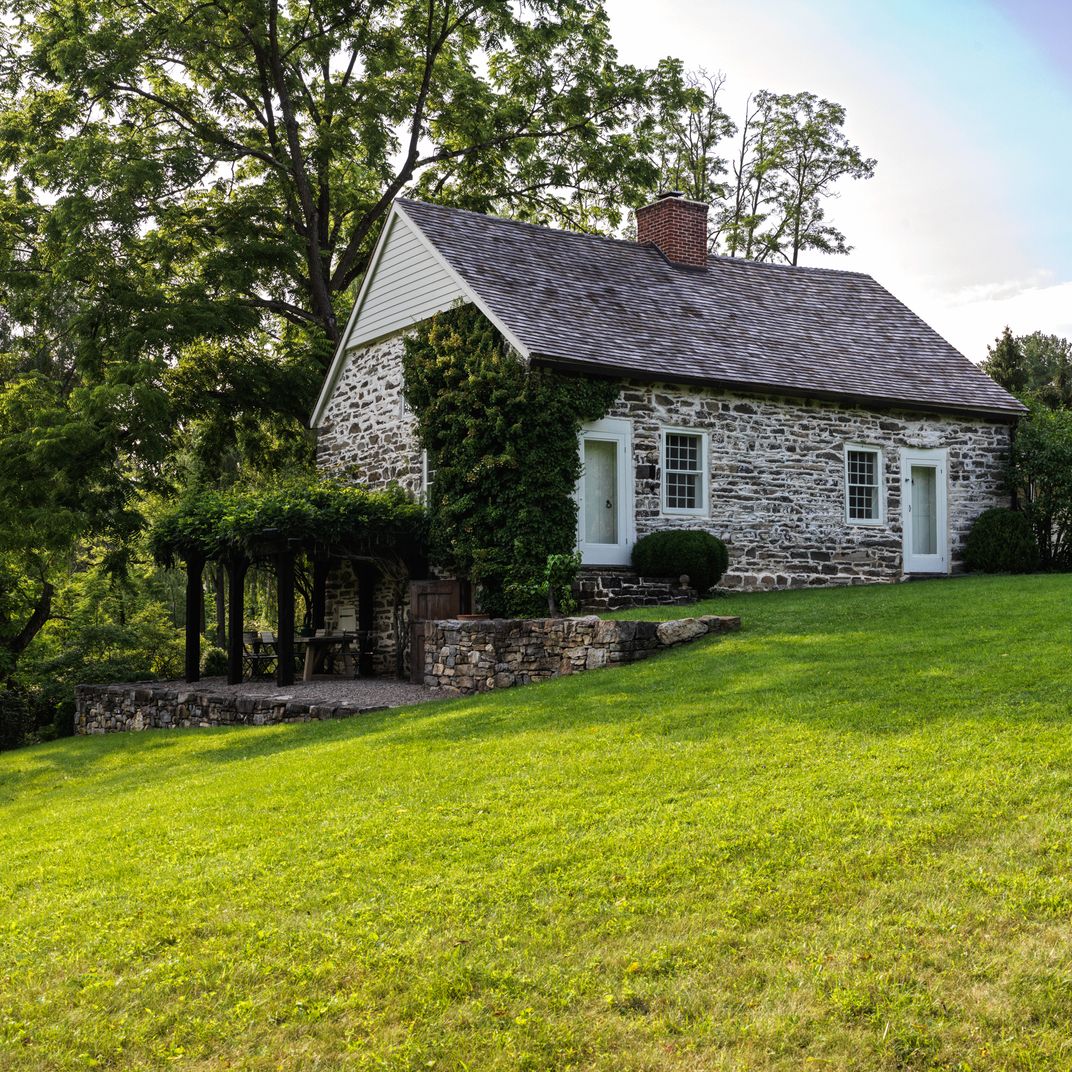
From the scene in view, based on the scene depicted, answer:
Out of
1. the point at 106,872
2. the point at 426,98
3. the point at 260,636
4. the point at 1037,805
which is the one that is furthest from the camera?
the point at 426,98

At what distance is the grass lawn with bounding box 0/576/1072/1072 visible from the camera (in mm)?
4223

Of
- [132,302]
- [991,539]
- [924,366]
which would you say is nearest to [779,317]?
[924,366]

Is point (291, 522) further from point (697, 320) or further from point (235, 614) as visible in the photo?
point (697, 320)

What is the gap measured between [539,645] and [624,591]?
3.16 metres

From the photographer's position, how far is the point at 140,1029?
14.7ft

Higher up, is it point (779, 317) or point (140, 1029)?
point (779, 317)

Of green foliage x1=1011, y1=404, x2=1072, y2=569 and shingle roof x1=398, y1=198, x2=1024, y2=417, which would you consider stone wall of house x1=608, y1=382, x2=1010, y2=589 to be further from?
green foliage x1=1011, y1=404, x2=1072, y2=569

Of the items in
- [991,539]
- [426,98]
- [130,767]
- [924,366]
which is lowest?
[130,767]

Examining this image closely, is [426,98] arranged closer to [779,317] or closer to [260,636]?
[779,317]

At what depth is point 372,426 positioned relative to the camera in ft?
66.8

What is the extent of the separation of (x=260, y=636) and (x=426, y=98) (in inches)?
536

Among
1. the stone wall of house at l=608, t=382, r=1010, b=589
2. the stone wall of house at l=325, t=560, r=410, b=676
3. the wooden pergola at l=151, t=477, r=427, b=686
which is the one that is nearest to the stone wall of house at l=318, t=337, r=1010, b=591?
the stone wall of house at l=608, t=382, r=1010, b=589

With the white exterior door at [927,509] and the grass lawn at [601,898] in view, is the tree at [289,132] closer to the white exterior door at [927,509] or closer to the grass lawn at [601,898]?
the white exterior door at [927,509]

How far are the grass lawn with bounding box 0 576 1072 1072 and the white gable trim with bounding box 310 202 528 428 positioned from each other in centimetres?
922
